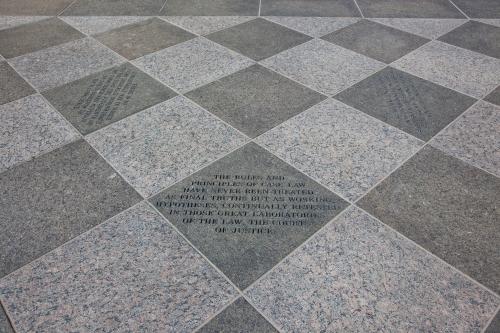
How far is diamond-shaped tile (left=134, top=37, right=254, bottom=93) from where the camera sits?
540 cm

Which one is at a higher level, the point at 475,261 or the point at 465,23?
the point at 465,23

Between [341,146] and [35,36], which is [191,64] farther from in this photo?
[35,36]

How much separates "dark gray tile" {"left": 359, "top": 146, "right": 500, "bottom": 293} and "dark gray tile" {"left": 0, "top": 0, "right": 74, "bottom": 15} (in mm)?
6891

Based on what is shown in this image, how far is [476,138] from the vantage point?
14.4ft

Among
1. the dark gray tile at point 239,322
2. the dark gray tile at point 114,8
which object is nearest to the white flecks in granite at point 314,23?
the dark gray tile at point 114,8

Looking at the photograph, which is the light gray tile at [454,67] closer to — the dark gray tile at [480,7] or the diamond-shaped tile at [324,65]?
the diamond-shaped tile at [324,65]

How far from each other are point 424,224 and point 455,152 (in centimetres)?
120

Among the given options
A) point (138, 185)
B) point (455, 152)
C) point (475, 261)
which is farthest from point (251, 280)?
point (455, 152)

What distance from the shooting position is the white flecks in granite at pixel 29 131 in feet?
13.8

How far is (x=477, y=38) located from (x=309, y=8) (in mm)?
2975

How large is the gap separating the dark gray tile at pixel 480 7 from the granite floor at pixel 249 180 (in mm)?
970

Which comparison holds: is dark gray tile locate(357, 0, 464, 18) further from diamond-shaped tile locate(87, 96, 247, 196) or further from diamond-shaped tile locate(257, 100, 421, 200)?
diamond-shaped tile locate(87, 96, 247, 196)

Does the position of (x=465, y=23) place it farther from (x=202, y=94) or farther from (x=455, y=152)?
(x=202, y=94)

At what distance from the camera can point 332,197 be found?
3.71 metres
